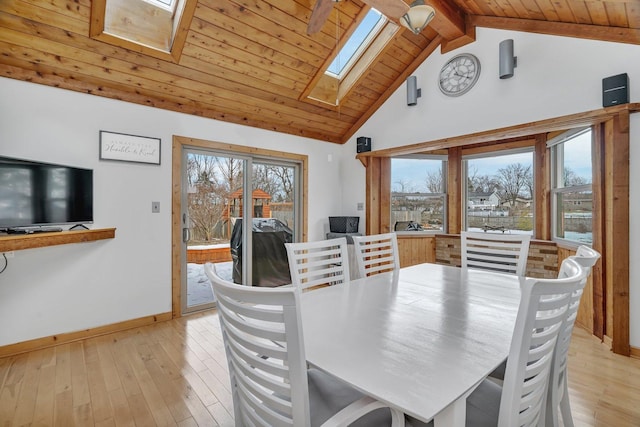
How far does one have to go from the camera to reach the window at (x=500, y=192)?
4195 mm

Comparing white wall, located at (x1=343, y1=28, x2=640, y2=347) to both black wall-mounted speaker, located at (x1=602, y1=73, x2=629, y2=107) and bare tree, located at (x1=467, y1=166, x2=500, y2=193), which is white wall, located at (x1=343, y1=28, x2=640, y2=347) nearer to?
black wall-mounted speaker, located at (x1=602, y1=73, x2=629, y2=107)

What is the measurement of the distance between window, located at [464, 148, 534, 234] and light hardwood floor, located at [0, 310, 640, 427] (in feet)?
6.01

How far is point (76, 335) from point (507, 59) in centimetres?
510

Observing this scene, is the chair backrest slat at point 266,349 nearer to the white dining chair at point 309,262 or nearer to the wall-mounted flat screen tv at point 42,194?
the white dining chair at point 309,262

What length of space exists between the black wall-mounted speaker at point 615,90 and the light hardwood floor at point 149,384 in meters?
2.13

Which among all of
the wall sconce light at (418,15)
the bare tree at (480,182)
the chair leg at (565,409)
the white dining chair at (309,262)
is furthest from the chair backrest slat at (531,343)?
the bare tree at (480,182)

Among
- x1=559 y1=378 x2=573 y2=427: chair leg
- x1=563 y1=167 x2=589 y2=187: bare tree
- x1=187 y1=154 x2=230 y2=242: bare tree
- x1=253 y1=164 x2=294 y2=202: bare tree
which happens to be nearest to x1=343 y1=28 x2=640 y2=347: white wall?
x1=563 y1=167 x2=589 y2=187: bare tree

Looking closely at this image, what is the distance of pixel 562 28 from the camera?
2930 millimetres

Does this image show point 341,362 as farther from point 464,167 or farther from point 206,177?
point 464,167

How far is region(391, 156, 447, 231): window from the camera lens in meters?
4.84

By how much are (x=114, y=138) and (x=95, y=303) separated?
5.31 feet

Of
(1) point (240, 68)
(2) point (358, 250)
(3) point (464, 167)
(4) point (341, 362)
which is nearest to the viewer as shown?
(4) point (341, 362)

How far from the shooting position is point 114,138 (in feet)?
9.80

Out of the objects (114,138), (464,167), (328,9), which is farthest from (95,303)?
(464,167)
